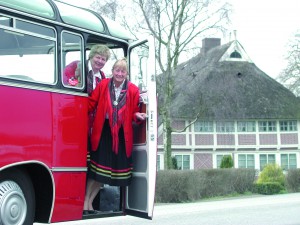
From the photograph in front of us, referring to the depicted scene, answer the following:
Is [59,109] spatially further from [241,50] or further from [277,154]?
[241,50]

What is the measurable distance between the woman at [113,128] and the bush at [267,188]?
65.3 feet

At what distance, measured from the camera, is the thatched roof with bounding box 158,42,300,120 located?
36.7 m

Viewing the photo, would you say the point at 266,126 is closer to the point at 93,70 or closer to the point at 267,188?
the point at 267,188

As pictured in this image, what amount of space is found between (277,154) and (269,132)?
5.87 feet

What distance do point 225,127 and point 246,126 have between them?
6.12ft

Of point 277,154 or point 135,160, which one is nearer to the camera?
point 135,160

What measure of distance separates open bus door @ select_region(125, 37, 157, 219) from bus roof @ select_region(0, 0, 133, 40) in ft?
1.42

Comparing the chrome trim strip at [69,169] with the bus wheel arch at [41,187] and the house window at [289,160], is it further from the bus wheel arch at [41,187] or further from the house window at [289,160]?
the house window at [289,160]

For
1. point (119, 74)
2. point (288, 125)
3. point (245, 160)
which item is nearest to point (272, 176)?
point (245, 160)

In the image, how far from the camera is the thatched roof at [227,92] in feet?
120

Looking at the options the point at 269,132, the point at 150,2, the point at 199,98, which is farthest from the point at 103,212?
the point at 269,132

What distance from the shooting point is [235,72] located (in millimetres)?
45625

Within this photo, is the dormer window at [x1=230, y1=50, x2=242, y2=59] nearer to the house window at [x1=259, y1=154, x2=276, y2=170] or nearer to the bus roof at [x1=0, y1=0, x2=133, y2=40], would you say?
the house window at [x1=259, y1=154, x2=276, y2=170]

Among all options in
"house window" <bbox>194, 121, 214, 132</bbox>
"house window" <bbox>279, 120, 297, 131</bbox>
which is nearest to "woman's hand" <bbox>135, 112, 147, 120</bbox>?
"house window" <bbox>194, 121, 214, 132</bbox>
